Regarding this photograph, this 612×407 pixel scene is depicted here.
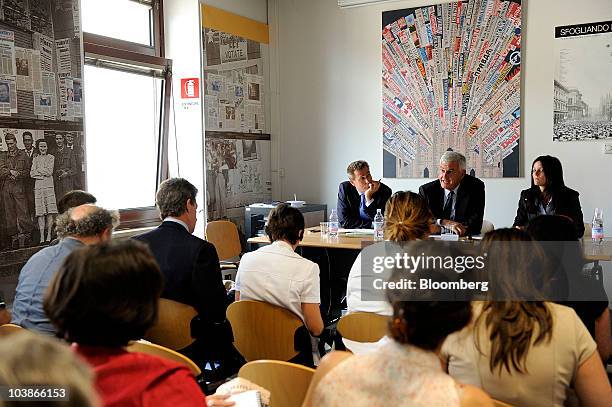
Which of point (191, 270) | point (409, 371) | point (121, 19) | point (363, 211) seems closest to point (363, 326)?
point (191, 270)

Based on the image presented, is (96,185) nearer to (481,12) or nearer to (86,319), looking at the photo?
(481,12)

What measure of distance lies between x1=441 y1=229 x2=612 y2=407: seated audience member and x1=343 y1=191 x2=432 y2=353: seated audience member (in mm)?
1080

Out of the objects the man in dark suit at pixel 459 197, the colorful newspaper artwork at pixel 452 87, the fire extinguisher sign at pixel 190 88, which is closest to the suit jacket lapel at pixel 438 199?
the man in dark suit at pixel 459 197

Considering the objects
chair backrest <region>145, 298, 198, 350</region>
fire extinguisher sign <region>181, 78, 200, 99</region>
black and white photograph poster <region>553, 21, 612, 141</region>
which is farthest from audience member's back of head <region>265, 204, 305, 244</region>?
black and white photograph poster <region>553, 21, 612, 141</region>

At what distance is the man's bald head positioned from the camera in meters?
2.90

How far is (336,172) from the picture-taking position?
6.90m

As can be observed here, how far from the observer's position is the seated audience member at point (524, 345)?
1880 mm

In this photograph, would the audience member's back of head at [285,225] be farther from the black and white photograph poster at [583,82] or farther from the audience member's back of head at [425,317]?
the black and white photograph poster at [583,82]

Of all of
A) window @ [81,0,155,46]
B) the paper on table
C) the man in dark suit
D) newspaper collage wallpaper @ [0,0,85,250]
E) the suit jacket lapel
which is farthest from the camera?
window @ [81,0,155,46]

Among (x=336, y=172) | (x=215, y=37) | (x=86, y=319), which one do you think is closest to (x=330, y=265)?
(x=336, y=172)

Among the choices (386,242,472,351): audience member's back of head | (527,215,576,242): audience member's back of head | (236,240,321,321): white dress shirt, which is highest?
(527,215,576,242): audience member's back of head

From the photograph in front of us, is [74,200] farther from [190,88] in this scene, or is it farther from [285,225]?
[190,88]

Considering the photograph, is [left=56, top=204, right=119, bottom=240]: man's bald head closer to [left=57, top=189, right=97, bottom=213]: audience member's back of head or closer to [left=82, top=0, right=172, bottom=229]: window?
[left=57, top=189, right=97, bottom=213]: audience member's back of head

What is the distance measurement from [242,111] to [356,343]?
13.4 feet
